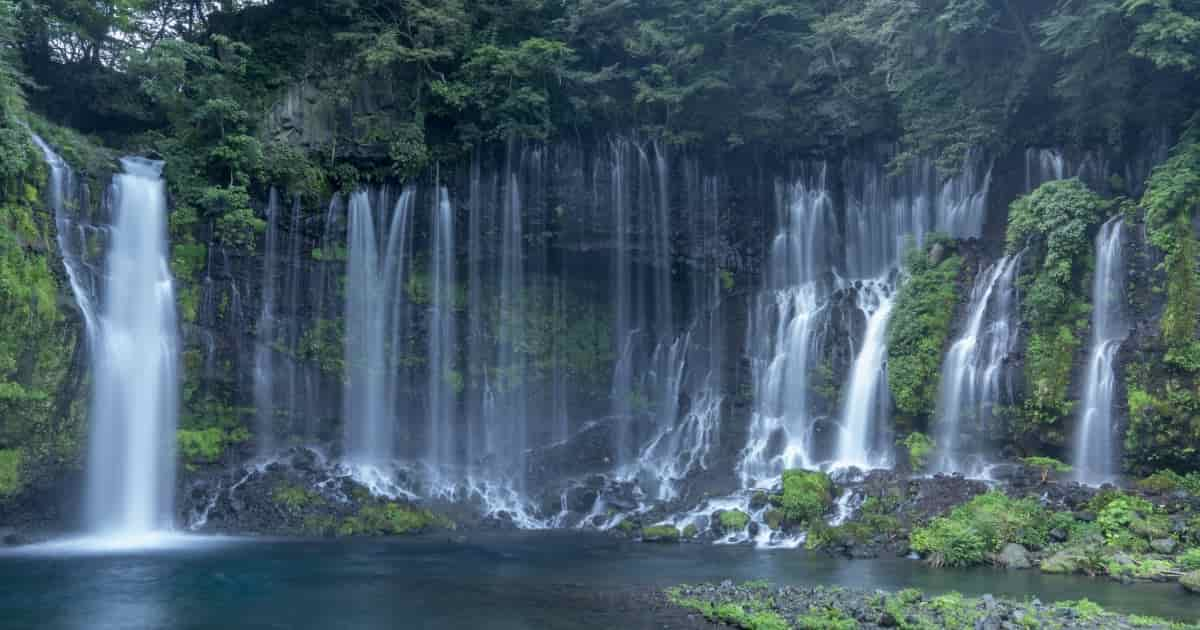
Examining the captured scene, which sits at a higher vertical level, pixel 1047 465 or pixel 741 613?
pixel 1047 465

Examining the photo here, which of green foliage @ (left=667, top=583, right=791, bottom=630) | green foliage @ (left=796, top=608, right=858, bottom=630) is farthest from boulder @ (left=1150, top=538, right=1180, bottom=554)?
green foliage @ (left=667, top=583, right=791, bottom=630)

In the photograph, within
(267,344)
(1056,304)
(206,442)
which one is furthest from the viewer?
(267,344)

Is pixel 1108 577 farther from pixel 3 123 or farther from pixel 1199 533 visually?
pixel 3 123

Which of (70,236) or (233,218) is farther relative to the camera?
(233,218)

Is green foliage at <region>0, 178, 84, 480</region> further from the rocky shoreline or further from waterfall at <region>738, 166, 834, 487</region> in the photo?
waterfall at <region>738, 166, 834, 487</region>

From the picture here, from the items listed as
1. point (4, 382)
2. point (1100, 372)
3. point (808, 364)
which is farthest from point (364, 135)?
point (1100, 372)

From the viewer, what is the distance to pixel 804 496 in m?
23.2

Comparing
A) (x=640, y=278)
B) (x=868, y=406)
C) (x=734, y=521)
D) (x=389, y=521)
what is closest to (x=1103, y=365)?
(x=868, y=406)

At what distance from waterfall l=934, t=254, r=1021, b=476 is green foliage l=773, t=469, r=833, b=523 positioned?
10.5 ft

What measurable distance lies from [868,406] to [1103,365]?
6.33 m

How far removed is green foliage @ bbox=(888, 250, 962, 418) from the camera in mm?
25469

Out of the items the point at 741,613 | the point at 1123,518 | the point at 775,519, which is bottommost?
the point at 775,519

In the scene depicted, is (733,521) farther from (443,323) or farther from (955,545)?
(443,323)

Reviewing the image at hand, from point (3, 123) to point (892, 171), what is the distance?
2515cm
